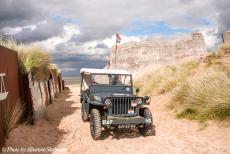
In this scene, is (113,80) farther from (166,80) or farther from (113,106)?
(166,80)

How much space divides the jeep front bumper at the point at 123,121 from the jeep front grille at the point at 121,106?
0.21m

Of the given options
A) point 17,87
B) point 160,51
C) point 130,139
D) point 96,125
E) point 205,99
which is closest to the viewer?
point 96,125

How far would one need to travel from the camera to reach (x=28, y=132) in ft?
24.0

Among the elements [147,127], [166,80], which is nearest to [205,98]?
[147,127]

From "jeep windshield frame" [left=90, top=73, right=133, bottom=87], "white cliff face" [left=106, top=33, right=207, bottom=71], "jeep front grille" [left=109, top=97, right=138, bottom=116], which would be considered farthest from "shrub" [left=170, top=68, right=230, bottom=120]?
"white cliff face" [left=106, top=33, right=207, bottom=71]

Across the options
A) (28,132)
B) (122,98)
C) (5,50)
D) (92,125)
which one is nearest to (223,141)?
(122,98)

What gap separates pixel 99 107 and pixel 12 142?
9.00 ft

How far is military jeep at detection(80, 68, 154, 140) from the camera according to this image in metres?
7.29

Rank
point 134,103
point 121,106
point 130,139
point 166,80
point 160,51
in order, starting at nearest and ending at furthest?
point 130,139
point 121,106
point 134,103
point 166,80
point 160,51

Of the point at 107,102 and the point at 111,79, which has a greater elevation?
the point at 111,79

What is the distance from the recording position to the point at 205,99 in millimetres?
8758

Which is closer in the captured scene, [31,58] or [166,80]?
[31,58]

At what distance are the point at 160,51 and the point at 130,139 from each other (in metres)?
19.8

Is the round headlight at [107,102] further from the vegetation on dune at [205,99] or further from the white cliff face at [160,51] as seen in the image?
the white cliff face at [160,51]
